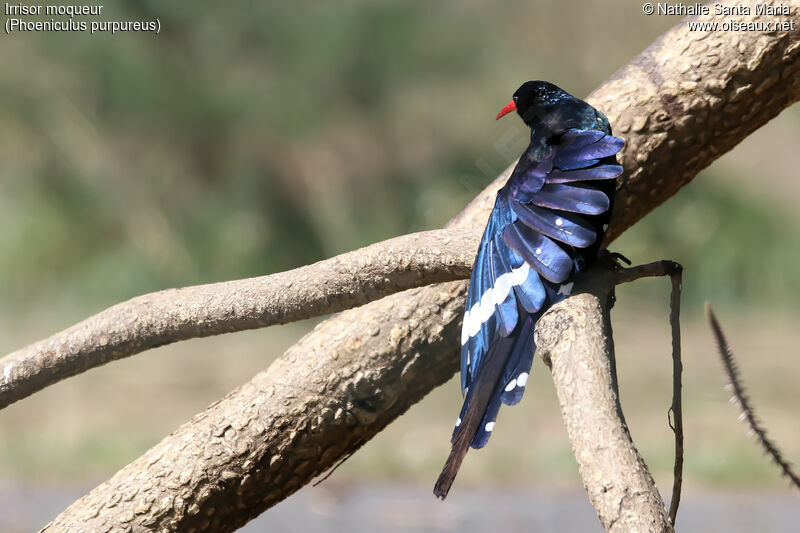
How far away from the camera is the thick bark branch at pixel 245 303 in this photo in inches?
43.9

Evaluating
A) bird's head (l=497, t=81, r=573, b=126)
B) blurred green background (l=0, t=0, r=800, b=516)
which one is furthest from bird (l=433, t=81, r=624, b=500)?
blurred green background (l=0, t=0, r=800, b=516)

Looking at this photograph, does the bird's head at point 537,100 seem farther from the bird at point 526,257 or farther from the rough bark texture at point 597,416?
the rough bark texture at point 597,416

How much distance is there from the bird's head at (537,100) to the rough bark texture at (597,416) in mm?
367

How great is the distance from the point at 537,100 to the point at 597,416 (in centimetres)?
61

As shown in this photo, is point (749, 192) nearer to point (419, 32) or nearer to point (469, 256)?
point (419, 32)

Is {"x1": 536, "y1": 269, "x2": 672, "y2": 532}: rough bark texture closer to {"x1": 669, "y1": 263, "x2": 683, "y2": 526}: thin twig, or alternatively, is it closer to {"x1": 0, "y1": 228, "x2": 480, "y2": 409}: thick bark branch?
{"x1": 669, "y1": 263, "x2": 683, "y2": 526}: thin twig

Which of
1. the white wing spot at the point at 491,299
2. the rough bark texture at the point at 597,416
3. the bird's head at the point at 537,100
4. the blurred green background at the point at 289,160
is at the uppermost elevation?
the blurred green background at the point at 289,160

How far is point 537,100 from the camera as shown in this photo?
127cm

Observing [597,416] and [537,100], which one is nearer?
[597,416]

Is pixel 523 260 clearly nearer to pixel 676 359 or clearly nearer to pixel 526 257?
pixel 526 257

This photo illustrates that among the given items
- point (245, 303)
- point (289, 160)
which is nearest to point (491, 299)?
point (245, 303)

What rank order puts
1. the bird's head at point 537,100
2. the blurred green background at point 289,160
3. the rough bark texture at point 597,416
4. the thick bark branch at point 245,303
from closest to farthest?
the rough bark texture at point 597,416 → the thick bark branch at point 245,303 → the bird's head at point 537,100 → the blurred green background at point 289,160

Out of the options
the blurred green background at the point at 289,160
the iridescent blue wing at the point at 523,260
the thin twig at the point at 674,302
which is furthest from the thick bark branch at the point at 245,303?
the blurred green background at the point at 289,160

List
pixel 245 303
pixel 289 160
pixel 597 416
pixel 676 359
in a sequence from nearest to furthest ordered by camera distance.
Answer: pixel 597 416 → pixel 676 359 → pixel 245 303 → pixel 289 160
